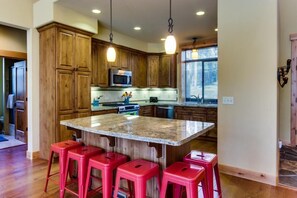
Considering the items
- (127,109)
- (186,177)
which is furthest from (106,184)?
(127,109)

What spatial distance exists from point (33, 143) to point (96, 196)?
2.20 meters

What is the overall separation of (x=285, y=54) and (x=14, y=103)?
24.1 feet

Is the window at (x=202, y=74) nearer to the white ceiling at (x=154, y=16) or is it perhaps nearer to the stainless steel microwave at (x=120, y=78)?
the white ceiling at (x=154, y=16)

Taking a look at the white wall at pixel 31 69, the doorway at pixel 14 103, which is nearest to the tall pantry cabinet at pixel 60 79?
the white wall at pixel 31 69

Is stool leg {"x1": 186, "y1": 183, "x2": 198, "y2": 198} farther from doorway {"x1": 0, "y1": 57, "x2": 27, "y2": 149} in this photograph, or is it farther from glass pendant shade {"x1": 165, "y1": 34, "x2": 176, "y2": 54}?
doorway {"x1": 0, "y1": 57, "x2": 27, "y2": 149}

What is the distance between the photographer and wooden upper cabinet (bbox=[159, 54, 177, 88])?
6363mm

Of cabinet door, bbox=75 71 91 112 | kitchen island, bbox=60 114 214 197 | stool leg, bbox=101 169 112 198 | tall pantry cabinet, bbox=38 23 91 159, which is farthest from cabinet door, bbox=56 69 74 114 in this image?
stool leg, bbox=101 169 112 198

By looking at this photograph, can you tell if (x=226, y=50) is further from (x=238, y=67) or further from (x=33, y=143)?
(x=33, y=143)

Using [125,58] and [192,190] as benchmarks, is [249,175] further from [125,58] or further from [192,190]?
[125,58]

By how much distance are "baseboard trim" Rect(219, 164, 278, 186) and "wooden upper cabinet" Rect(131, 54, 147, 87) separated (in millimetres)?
3637

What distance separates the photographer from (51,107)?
3.71m

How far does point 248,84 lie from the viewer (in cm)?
304

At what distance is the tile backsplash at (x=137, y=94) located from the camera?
5420 mm

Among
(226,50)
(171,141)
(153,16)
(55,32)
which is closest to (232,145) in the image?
(226,50)
